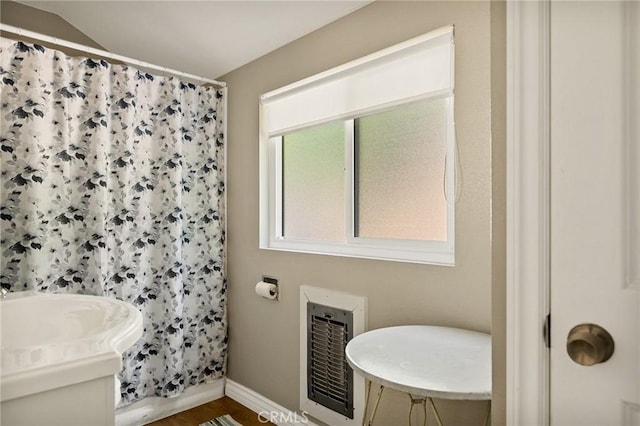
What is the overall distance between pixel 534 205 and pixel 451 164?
0.85 m

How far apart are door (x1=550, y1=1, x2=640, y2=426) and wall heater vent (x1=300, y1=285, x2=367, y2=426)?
3.65 feet

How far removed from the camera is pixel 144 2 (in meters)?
2.04

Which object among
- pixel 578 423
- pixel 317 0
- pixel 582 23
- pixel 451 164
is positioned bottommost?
pixel 578 423

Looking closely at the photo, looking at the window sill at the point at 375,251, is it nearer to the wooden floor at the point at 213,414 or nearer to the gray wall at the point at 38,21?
the wooden floor at the point at 213,414

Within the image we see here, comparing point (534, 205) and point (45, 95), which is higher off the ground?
point (45, 95)

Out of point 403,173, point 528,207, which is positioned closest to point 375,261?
point 403,173

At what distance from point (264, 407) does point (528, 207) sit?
2.09 metres

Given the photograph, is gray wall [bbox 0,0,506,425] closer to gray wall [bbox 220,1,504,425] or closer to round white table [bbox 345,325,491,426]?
gray wall [bbox 220,1,504,425]

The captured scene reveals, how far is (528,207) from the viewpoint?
0.75 meters

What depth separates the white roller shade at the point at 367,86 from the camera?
1.58 m

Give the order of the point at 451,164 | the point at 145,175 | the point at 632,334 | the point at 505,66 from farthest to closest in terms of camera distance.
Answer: the point at 145,175 < the point at 451,164 < the point at 505,66 < the point at 632,334

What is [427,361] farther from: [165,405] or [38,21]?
[38,21]

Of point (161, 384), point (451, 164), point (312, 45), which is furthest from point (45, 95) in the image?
point (451, 164)

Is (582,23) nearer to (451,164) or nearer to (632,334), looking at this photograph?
(632,334)
